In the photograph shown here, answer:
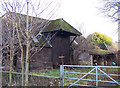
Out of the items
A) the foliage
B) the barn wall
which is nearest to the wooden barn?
the barn wall

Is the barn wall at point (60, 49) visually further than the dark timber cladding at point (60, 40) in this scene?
Yes

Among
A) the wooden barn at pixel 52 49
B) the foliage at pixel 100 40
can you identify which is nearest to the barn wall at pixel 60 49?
the wooden barn at pixel 52 49

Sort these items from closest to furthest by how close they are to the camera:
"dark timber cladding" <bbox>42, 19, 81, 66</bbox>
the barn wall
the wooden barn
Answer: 1. the wooden barn
2. "dark timber cladding" <bbox>42, 19, 81, 66</bbox>
3. the barn wall

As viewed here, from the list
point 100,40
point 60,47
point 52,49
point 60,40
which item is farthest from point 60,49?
point 100,40

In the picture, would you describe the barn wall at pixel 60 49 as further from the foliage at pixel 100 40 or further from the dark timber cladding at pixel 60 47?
the foliage at pixel 100 40

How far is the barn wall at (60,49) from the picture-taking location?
1501 centimetres

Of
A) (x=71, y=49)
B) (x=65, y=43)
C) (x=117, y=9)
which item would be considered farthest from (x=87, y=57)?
(x=117, y=9)

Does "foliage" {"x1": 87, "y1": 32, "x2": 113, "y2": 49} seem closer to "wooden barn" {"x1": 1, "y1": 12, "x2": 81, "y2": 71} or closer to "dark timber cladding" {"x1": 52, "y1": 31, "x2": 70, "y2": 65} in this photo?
"dark timber cladding" {"x1": 52, "y1": 31, "x2": 70, "y2": 65}

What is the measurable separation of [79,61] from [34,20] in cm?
1340

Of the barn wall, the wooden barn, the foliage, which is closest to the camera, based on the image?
the wooden barn

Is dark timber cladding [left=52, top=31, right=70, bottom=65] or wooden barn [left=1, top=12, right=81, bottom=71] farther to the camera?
dark timber cladding [left=52, top=31, right=70, bottom=65]

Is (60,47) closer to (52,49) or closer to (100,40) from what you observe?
(52,49)

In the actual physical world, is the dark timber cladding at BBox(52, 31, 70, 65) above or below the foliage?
below

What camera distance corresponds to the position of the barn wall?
1501 centimetres
